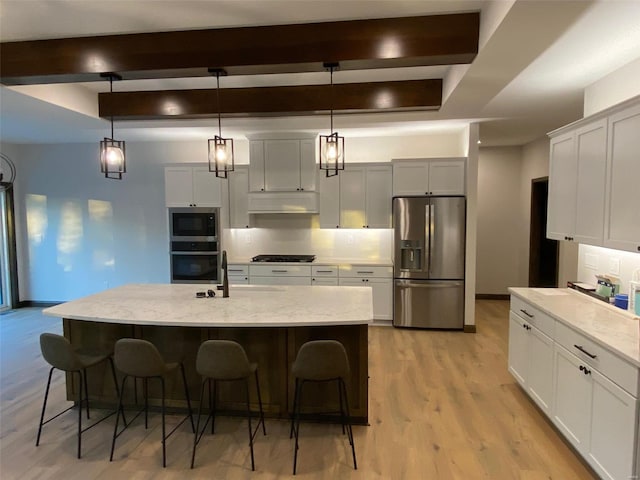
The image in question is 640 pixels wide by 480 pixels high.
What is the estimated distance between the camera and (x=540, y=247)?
638 centimetres

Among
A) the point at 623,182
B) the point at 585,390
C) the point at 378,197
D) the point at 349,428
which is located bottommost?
the point at 349,428

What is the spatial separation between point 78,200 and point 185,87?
3.61 metres

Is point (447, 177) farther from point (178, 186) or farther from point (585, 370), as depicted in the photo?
point (178, 186)

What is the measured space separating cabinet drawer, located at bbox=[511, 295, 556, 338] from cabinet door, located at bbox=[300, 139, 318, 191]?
3007mm

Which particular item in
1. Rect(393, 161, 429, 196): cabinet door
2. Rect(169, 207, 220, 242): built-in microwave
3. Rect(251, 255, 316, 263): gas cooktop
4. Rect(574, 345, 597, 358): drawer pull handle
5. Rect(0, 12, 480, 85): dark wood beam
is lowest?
Rect(574, 345, 597, 358): drawer pull handle

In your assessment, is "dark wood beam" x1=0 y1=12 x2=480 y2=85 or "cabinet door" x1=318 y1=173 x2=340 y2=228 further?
"cabinet door" x1=318 y1=173 x2=340 y2=228

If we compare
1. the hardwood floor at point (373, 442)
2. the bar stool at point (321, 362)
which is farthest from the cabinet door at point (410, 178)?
the bar stool at point (321, 362)

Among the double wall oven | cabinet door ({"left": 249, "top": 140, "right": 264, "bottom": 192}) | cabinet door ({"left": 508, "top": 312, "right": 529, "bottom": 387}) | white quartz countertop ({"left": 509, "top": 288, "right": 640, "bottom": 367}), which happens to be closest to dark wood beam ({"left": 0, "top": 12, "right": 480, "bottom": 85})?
white quartz countertop ({"left": 509, "top": 288, "right": 640, "bottom": 367})

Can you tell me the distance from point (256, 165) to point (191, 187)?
104 centimetres

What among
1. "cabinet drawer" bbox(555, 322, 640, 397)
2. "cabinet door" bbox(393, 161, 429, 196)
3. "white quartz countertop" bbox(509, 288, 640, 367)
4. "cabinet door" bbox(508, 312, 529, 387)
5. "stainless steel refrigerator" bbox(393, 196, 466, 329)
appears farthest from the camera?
"cabinet door" bbox(393, 161, 429, 196)

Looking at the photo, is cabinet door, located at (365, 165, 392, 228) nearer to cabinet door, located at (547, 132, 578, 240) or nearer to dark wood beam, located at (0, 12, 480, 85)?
cabinet door, located at (547, 132, 578, 240)

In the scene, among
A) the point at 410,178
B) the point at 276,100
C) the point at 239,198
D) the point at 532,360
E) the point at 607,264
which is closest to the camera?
the point at 532,360

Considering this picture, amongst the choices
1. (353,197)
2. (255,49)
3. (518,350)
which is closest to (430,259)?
(353,197)

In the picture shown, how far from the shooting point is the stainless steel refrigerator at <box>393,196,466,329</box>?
16.2 feet
